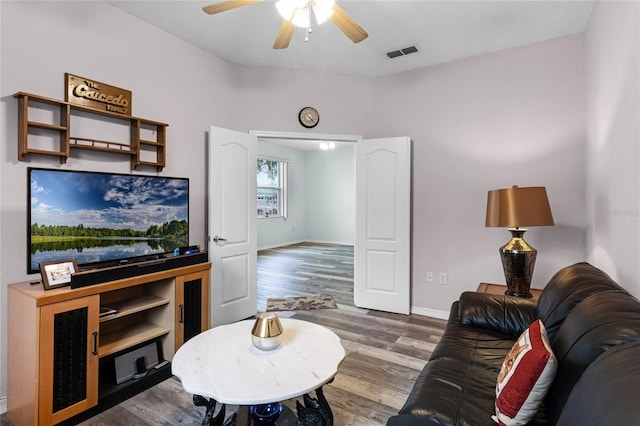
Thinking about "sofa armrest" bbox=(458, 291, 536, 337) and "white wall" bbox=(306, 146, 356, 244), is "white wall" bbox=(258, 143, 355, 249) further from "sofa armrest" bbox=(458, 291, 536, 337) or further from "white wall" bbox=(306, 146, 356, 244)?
"sofa armrest" bbox=(458, 291, 536, 337)

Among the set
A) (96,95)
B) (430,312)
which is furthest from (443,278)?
(96,95)

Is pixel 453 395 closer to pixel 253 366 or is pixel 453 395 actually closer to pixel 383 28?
pixel 253 366

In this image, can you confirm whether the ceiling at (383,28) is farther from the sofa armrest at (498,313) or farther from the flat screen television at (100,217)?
the sofa armrest at (498,313)

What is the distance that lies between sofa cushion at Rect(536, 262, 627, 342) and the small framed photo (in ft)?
8.59

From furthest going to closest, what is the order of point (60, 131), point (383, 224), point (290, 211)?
point (290, 211) < point (383, 224) < point (60, 131)

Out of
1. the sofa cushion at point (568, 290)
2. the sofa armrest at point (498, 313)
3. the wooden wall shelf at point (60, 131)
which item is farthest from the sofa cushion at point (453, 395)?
the wooden wall shelf at point (60, 131)

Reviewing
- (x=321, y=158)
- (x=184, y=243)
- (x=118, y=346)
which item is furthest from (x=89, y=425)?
(x=321, y=158)

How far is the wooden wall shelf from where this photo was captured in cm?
196

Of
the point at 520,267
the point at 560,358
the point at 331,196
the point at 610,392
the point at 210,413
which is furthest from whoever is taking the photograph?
the point at 331,196

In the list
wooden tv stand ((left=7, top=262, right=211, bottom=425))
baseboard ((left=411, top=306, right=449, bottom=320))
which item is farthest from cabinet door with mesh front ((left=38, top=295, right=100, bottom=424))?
baseboard ((left=411, top=306, right=449, bottom=320))

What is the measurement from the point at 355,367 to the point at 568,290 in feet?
5.09

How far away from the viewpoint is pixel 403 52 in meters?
3.25

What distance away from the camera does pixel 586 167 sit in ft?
9.22

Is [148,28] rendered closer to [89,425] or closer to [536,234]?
[89,425]
